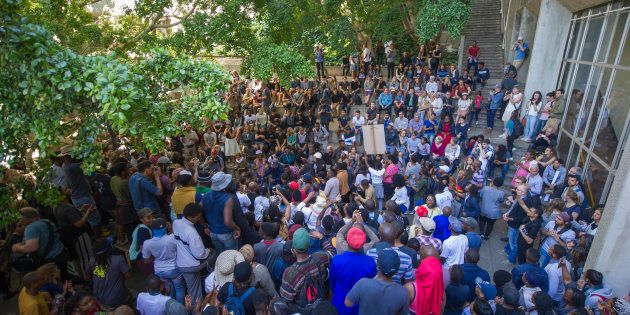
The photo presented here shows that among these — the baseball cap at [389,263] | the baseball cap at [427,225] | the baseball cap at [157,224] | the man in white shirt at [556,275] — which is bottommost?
the man in white shirt at [556,275]

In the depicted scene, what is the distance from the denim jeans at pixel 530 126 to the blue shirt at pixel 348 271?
857 cm

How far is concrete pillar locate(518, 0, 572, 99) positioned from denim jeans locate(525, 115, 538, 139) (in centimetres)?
144

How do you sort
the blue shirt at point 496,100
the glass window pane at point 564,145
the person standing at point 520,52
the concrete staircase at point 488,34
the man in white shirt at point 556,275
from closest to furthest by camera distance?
1. the man in white shirt at point 556,275
2. the glass window pane at point 564,145
3. the blue shirt at point 496,100
4. the person standing at point 520,52
5. the concrete staircase at point 488,34

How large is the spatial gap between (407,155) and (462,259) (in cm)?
607

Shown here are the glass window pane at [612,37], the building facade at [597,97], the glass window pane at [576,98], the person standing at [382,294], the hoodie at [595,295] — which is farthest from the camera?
the glass window pane at [576,98]

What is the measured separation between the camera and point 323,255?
4.11 metres

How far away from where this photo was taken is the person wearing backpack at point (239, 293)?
12.2 feet

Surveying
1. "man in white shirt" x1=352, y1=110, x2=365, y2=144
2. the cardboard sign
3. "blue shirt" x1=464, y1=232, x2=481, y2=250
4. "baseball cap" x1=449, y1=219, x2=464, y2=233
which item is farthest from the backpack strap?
"man in white shirt" x1=352, y1=110, x2=365, y2=144

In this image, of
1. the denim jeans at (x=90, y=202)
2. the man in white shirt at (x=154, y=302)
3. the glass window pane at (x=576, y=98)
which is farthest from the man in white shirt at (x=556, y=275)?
the denim jeans at (x=90, y=202)

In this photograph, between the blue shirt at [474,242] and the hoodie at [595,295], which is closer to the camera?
the hoodie at [595,295]

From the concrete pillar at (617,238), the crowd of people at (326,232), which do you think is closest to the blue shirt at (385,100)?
the crowd of people at (326,232)

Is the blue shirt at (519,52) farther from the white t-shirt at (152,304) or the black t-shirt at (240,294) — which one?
the white t-shirt at (152,304)

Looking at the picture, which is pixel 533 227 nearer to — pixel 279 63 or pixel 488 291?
pixel 488 291

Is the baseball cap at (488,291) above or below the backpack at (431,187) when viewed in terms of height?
above
